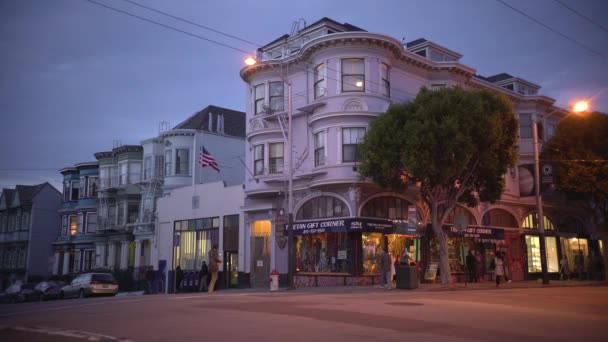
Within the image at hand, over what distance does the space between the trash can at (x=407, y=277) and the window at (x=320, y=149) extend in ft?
26.1

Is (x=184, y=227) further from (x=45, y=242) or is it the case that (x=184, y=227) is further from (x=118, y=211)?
(x=45, y=242)

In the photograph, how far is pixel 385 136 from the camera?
84.3 feet

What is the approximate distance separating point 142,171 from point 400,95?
25.8 m

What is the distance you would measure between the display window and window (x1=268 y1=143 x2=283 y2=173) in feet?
61.7

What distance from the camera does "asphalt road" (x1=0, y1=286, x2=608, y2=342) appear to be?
1016 cm

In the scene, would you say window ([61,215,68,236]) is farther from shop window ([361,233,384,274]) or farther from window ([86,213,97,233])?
shop window ([361,233,384,274])

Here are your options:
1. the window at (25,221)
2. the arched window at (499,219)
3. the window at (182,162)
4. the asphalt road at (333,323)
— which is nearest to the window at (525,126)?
the arched window at (499,219)

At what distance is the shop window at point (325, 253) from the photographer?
29.1 m

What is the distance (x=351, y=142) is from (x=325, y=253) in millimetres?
6199

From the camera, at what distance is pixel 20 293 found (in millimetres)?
40531

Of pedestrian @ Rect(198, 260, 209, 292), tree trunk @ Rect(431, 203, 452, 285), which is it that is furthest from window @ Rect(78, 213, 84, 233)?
tree trunk @ Rect(431, 203, 452, 285)

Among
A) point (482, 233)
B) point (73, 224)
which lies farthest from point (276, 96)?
point (73, 224)

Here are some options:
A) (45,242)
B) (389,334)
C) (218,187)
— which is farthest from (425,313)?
(45,242)

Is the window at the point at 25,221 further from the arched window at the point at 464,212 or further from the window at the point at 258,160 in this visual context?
the arched window at the point at 464,212
